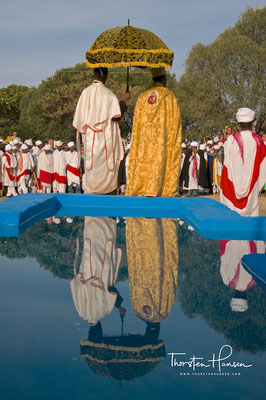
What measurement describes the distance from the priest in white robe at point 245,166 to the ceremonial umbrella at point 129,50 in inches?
85.4

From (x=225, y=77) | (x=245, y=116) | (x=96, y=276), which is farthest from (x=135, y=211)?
(x=225, y=77)

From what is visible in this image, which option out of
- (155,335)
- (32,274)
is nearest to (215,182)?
(32,274)

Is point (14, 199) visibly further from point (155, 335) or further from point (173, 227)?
point (155, 335)

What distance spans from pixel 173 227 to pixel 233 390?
4326 millimetres

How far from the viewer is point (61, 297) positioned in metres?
3.29

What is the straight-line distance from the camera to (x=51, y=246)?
4965 mm

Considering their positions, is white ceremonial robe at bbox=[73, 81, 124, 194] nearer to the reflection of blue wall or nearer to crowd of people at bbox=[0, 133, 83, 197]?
the reflection of blue wall

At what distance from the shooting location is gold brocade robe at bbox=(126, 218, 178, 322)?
3072 mm

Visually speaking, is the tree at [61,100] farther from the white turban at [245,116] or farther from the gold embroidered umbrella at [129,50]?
the white turban at [245,116]

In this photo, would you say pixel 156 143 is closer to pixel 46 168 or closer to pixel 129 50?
pixel 129 50

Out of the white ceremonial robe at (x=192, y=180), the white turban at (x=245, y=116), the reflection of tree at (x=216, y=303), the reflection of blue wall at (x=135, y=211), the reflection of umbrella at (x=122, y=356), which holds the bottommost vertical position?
the white ceremonial robe at (x=192, y=180)

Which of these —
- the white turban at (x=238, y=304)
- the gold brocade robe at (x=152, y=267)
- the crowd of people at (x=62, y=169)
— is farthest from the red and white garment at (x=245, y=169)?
the crowd of people at (x=62, y=169)

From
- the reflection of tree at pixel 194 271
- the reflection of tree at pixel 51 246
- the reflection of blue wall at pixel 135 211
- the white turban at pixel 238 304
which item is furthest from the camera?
the reflection of blue wall at pixel 135 211

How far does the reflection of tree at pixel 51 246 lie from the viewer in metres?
4.13
